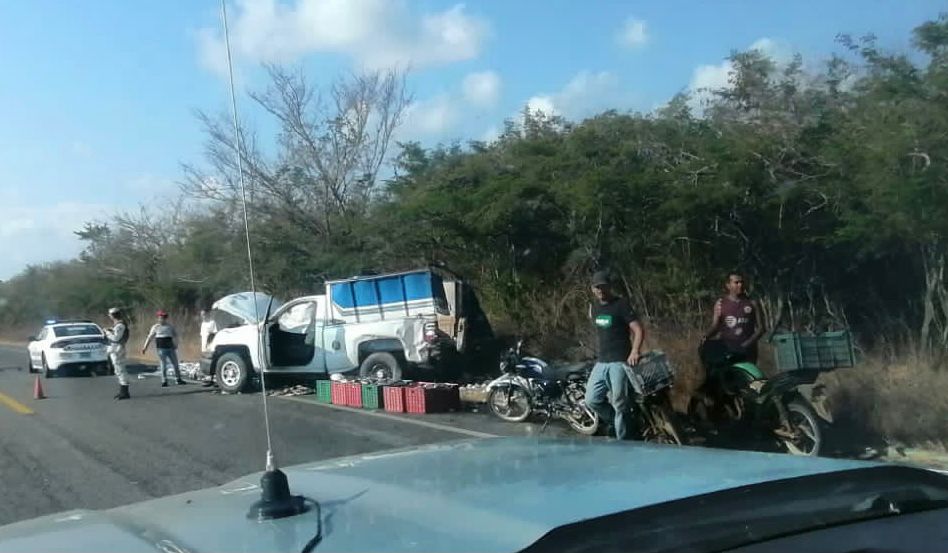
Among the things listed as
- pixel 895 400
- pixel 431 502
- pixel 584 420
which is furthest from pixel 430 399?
pixel 431 502

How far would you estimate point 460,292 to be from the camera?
669 inches

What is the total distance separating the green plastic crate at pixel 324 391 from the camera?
16000 mm

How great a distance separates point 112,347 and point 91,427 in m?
4.65

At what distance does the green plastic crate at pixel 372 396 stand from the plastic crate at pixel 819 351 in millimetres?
6882

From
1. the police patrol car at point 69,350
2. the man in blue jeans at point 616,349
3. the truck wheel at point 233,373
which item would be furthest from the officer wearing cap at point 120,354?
the man in blue jeans at point 616,349

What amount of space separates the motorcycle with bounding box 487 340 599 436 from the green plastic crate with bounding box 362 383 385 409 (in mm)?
2251

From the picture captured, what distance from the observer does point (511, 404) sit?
1265 cm

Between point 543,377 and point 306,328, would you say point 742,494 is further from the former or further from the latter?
point 306,328

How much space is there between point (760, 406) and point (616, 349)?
140 cm

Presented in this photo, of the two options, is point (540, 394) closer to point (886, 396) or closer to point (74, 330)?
point (886, 396)

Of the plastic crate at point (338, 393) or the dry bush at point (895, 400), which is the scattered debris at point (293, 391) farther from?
the dry bush at point (895, 400)

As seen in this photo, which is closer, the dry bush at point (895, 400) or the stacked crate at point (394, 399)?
the dry bush at point (895, 400)

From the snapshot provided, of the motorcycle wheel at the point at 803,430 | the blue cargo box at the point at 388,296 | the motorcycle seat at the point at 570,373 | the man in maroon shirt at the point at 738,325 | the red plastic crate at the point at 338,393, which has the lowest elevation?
the motorcycle wheel at the point at 803,430

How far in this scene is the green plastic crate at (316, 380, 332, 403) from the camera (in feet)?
52.5
